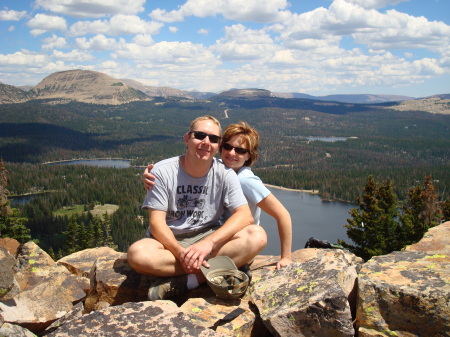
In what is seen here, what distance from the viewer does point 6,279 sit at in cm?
493

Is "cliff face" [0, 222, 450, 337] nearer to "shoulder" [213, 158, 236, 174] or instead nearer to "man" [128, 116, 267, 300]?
"man" [128, 116, 267, 300]

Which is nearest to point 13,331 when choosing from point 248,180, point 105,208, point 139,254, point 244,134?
point 139,254

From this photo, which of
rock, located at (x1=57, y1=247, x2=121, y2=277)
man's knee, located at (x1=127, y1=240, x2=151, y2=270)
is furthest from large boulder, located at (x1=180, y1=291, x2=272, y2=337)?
rock, located at (x1=57, y1=247, x2=121, y2=277)

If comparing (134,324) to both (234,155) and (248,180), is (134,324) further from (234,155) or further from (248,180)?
(234,155)

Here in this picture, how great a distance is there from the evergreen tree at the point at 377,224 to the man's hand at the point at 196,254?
70.9 feet

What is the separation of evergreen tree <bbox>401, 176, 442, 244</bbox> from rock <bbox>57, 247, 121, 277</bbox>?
22.1 meters

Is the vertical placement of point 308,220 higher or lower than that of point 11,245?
lower

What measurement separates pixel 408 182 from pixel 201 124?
12901cm

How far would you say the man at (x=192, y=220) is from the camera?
5.49 m

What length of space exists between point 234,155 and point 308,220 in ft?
287

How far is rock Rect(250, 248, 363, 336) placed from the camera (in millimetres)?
4367

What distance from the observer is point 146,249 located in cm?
557

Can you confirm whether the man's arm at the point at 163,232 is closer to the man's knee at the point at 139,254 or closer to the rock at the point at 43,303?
the man's knee at the point at 139,254

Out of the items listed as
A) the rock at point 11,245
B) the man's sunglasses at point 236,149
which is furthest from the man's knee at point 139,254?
the rock at point 11,245
